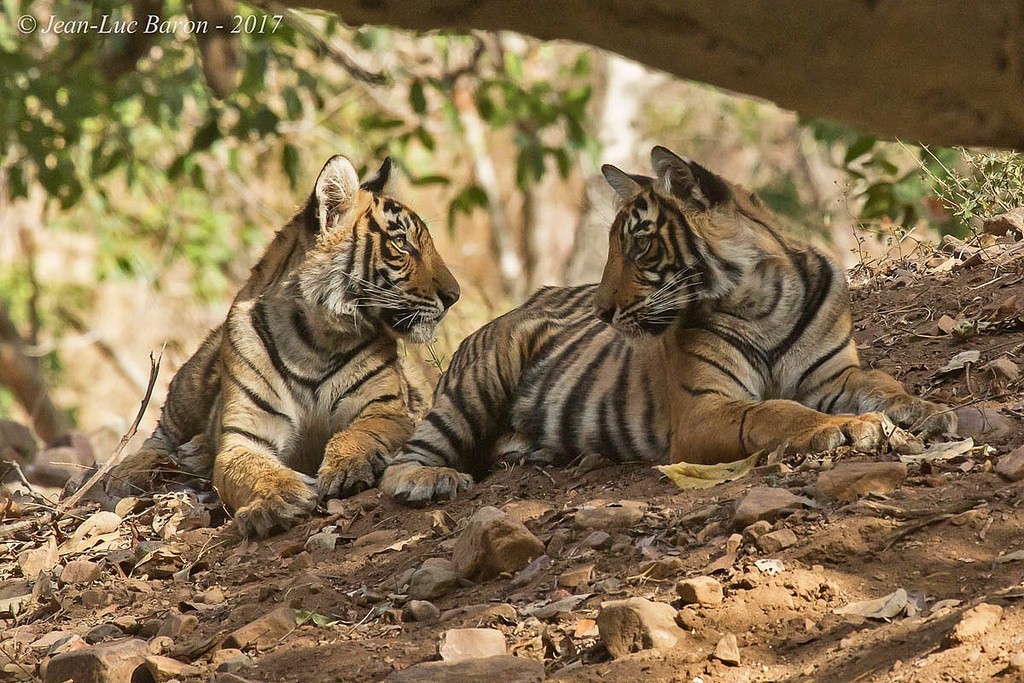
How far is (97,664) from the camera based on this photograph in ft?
10.6

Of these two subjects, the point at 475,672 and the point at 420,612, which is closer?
the point at 475,672

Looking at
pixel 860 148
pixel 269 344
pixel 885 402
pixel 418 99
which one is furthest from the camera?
pixel 418 99

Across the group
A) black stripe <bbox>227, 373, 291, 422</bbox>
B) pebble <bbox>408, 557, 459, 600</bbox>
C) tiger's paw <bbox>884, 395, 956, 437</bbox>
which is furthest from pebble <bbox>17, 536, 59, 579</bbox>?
tiger's paw <bbox>884, 395, 956, 437</bbox>

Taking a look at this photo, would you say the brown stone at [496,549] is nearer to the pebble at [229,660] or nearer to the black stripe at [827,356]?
the pebble at [229,660]

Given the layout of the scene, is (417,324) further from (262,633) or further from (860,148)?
(860,148)

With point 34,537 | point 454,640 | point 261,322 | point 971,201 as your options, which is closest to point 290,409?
point 261,322

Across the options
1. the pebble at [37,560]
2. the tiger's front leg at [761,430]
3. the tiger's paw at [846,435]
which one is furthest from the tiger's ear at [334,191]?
the tiger's paw at [846,435]

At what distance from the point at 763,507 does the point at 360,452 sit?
197cm

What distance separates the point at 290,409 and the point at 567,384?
1076mm

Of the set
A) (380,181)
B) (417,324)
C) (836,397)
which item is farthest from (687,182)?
(380,181)

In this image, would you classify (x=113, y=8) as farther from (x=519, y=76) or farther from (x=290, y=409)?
(x=519, y=76)

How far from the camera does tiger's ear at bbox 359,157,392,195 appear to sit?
17.7 feet

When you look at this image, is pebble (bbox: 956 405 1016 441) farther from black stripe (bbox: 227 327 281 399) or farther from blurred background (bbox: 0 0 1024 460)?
black stripe (bbox: 227 327 281 399)

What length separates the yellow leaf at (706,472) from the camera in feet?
12.7
